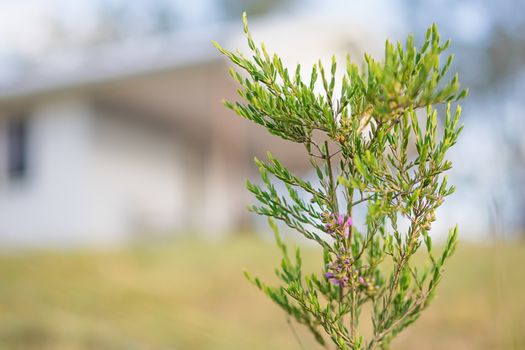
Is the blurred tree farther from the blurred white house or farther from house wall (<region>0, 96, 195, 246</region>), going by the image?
house wall (<region>0, 96, 195, 246</region>)

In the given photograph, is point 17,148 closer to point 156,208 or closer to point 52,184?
point 52,184

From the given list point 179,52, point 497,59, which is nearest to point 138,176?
point 179,52

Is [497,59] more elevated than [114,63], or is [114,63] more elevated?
[497,59]

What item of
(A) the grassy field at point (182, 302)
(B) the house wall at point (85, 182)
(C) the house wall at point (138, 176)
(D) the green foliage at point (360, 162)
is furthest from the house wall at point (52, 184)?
(D) the green foliage at point (360, 162)

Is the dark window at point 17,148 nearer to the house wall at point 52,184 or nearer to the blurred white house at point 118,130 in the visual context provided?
the blurred white house at point 118,130

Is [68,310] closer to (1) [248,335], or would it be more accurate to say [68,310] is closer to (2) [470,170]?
(1) [248,335]

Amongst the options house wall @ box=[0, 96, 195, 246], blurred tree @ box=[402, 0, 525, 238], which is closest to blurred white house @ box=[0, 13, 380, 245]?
house wall @ box=[0, 96, 195, 246]
